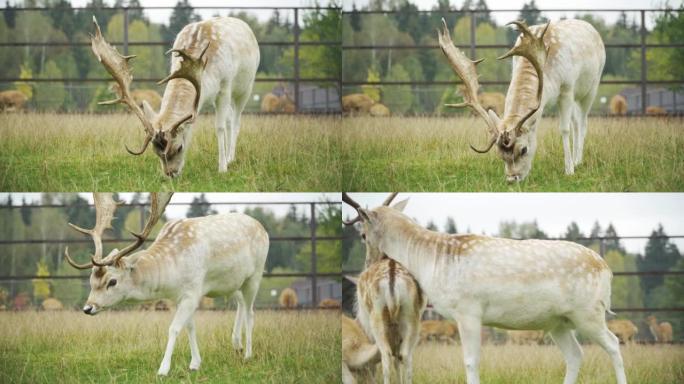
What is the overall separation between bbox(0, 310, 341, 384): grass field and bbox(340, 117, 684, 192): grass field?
3.63 ft

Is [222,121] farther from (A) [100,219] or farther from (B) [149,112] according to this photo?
(A) [100,219]

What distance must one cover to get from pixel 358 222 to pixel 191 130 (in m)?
1.28

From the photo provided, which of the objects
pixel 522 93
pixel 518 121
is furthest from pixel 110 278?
pixel 522 93

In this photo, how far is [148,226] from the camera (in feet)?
27.2

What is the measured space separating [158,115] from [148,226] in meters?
0.72

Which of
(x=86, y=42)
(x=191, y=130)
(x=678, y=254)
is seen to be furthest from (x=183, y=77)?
(x=678, y=254)

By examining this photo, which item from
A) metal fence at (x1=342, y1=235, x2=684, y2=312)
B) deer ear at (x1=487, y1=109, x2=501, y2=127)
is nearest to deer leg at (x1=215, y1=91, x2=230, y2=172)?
deer ear at (x1=487, y1=109, x2=501, y2=127)

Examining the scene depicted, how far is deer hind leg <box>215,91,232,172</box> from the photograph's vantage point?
8672mm

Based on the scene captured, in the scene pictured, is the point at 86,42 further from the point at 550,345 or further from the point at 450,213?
the point at 550,345

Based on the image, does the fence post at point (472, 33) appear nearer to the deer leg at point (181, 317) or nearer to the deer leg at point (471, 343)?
the deer leg at point (471, 343)

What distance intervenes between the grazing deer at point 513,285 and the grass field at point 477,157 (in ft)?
2.47

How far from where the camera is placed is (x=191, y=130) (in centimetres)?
841

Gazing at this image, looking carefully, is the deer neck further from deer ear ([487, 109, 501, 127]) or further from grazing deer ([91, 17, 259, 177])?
grazing deer ([91, 17, 259, 177])

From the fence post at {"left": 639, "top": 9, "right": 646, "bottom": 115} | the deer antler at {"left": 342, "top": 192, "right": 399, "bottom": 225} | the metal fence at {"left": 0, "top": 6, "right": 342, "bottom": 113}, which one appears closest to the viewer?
the deer antler at {"left": 342, "top": 192, "right": 399, "bottom": 225}
